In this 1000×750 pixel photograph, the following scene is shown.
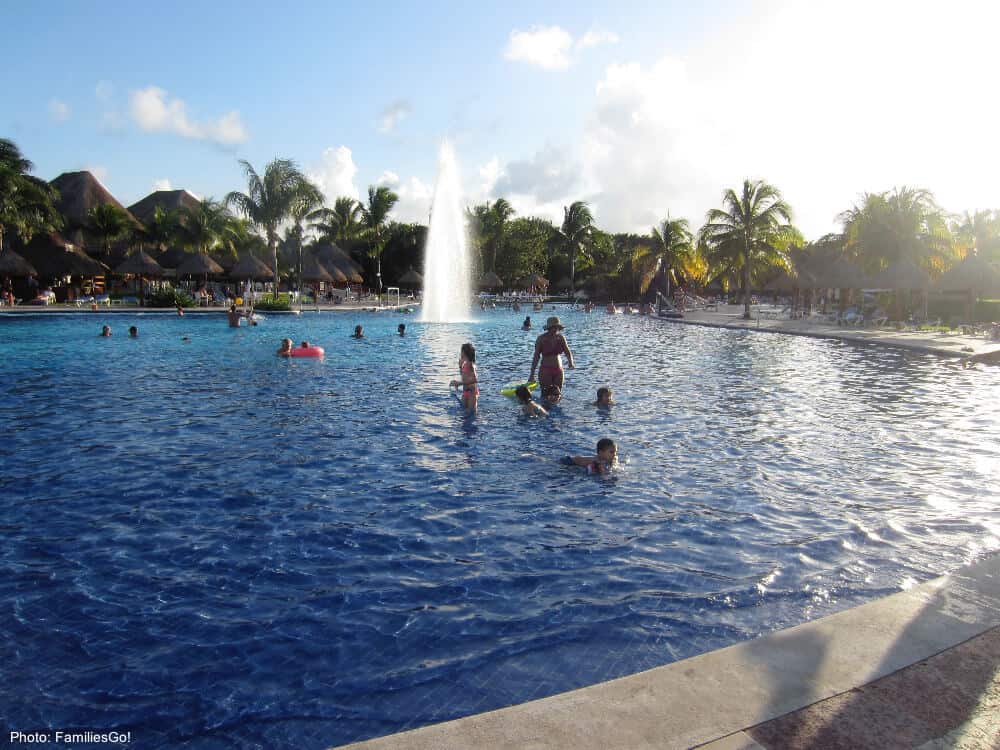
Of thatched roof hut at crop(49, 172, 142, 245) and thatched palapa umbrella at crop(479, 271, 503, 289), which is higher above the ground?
thatched roof hut at crop(49, 172, 142, 245)

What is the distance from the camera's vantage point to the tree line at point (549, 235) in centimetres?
3772

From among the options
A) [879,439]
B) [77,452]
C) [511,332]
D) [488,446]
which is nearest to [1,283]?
[511,332]

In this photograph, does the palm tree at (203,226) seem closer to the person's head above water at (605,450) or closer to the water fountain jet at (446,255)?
the water fountain jet at (446,255)

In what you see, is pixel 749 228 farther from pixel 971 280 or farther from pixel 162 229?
pixel 162 229

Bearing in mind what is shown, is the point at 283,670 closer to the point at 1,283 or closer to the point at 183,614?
the point at 183,614

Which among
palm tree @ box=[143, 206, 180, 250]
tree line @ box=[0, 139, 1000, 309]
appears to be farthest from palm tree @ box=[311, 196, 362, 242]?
palm tree @ box=[143, 206, 180, 250]

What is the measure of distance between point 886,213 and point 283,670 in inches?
1607

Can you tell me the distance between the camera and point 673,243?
196 ft

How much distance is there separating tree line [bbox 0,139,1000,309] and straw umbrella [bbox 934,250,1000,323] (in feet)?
5.72

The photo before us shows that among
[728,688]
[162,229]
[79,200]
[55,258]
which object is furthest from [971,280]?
[79,200]

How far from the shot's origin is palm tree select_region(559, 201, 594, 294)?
80.7 metres

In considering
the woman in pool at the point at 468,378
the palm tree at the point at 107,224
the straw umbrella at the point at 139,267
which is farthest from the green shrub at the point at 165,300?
the woman in pool at the point at 468,378

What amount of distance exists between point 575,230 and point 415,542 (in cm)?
7810

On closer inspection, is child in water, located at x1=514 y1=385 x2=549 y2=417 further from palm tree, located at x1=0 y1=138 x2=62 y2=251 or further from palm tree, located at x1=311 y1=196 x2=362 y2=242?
palm tree, located at x1=311 y1=196 x2=362 y2=242
